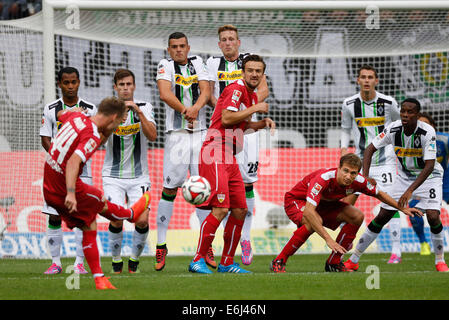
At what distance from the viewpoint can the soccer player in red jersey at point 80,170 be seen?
594 cm

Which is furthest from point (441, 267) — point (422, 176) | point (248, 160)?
point (248, 160)

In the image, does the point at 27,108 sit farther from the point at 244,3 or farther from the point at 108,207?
the point at 108,207

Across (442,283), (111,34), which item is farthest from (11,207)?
(442,283)

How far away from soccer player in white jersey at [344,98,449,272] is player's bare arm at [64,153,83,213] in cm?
379

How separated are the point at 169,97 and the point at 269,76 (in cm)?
539

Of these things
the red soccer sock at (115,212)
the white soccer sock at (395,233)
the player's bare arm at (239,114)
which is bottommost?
the white soccer sock at (395,233)

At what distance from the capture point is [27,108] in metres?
11.3

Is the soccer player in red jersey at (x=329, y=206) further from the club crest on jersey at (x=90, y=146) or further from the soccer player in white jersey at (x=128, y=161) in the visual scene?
the club crest on jersey at (x=90, y=146)

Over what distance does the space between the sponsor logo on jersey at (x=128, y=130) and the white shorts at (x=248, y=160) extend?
4.62 feet

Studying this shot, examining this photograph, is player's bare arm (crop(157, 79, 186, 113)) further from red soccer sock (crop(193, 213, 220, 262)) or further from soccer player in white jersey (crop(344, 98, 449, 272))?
soccer player in white jersey (crop(344, 98, 449, 272))

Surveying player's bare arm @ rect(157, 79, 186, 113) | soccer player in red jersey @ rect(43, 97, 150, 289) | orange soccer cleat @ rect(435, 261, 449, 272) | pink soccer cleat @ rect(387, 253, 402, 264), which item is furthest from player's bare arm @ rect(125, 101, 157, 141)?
pink soccer cleat @ rect(387, 253, 402, 264)

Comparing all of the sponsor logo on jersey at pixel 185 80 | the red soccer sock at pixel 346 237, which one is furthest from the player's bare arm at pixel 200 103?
the red soccer sock at pixel 346 237

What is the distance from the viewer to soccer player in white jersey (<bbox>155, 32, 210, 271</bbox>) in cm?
860

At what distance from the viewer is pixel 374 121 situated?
10.2 metres
